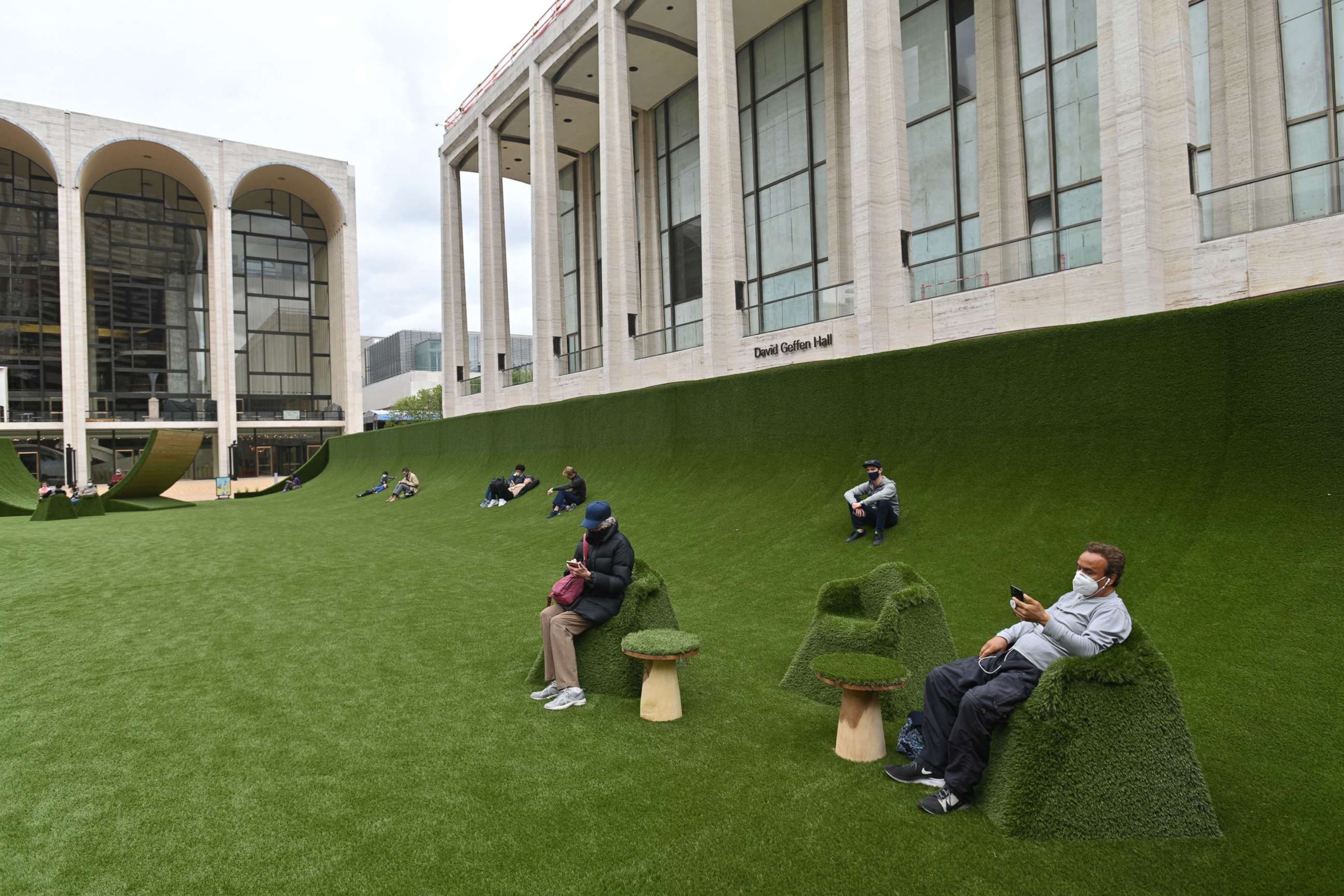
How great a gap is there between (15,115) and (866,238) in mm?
51005

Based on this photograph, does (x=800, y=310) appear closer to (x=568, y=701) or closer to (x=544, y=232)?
(x=544, y=232)

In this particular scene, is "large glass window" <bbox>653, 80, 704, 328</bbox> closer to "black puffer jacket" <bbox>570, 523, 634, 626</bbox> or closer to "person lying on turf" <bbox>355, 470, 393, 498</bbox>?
"person lying on turf" <bbox>355, 470, 393, 498</bbox>

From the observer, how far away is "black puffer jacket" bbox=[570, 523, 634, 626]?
5.64 meters

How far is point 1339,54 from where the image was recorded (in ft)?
39.3

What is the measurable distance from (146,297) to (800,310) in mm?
51290

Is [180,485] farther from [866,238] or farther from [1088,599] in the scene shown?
[1088,599]

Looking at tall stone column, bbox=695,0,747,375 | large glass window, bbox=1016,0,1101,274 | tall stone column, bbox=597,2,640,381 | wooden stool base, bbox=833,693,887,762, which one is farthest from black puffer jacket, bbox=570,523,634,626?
tall stone column, bbox=597,2,640,381

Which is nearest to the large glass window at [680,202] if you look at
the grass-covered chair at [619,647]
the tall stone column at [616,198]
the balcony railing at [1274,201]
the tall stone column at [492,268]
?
the tall stone column at [616,198]

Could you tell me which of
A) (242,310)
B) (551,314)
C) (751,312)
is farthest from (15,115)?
(751,312)

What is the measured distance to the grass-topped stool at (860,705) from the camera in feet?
14.0

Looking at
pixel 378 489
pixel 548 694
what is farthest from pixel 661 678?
pixel 378 489

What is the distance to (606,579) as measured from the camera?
560cm

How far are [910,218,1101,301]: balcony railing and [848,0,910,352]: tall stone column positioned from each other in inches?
25.4

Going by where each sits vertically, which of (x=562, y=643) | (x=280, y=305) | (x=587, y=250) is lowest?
(x=562, y=643)
